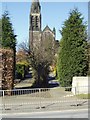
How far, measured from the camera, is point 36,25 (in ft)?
371

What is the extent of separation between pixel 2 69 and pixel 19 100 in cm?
422

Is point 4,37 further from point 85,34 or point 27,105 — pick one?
point 27,105

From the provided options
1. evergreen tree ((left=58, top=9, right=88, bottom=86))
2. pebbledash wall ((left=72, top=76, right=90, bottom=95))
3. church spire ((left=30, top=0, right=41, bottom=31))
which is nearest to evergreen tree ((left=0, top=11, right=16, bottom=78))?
evergreen tree ((left=58, top=9, right=88, bottom=86))

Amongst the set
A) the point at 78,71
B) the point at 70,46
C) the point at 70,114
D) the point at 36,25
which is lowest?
the point at 70,114

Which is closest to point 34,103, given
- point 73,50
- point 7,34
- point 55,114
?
point 55,114

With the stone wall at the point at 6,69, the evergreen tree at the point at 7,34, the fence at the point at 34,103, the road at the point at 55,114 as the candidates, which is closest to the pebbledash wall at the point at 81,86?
the fence at the point at 34,103

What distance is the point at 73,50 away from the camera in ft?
89.9

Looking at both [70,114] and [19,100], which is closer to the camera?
[70,114]

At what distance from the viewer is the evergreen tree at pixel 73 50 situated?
27.2 m

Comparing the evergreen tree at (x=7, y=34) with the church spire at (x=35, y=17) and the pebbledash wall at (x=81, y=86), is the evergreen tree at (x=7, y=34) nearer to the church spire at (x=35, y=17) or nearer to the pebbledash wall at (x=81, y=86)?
the pebbledash wall at (x=81, y=86)

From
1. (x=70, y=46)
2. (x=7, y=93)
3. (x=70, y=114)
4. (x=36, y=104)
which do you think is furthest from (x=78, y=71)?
(x=70, y=114)

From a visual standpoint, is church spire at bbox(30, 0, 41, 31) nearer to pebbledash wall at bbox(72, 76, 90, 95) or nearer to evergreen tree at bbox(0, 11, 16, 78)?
evergreen tree at bbox(0, 11, 16, 78)

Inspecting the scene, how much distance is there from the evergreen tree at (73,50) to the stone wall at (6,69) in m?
5.41

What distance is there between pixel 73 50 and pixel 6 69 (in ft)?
20.7
